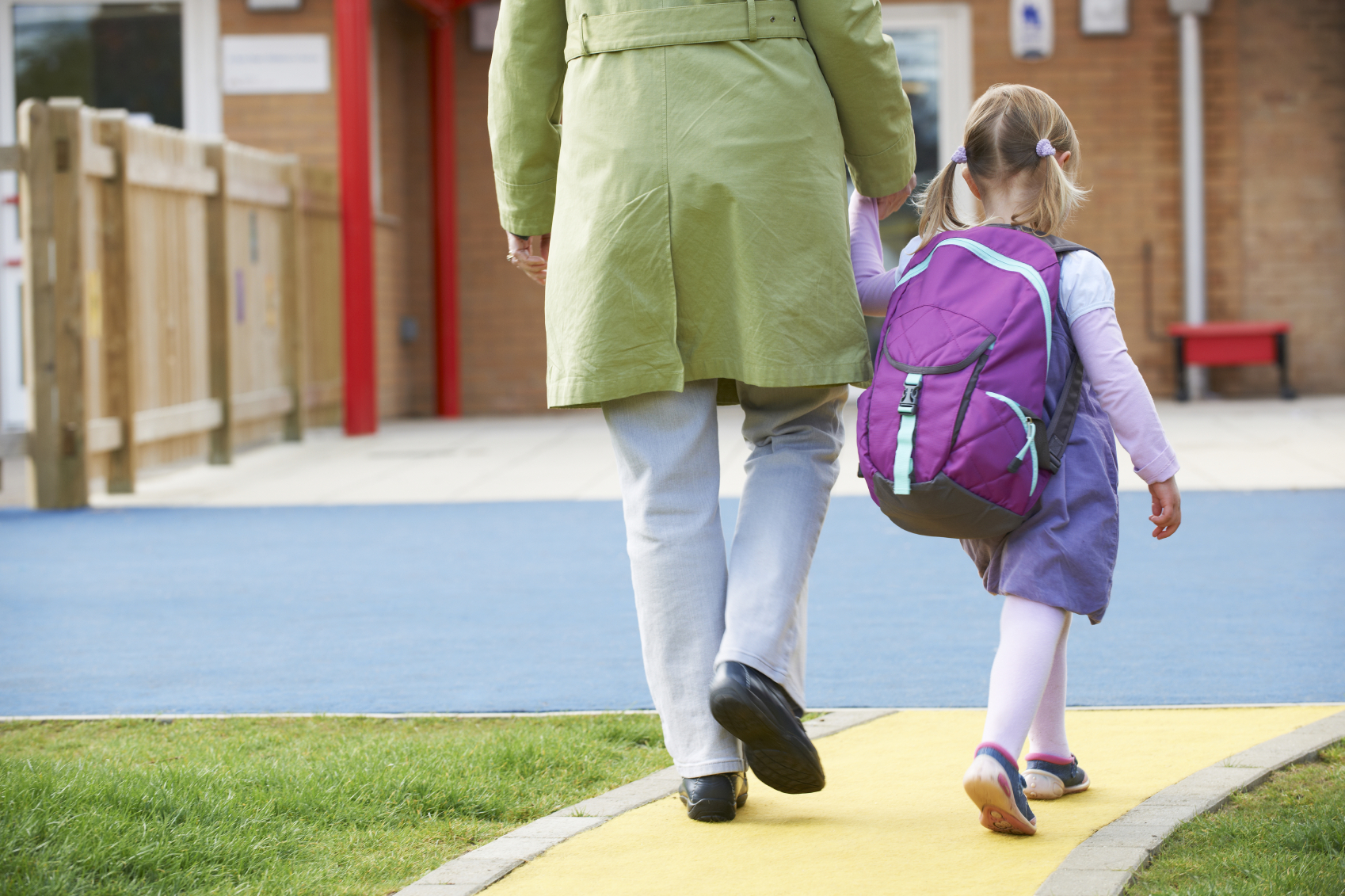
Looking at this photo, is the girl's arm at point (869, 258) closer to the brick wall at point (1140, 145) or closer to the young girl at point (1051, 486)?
the young girl at point (1051, 486)

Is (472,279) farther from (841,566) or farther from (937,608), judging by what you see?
(937,608)

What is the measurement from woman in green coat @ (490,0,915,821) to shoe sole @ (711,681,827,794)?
1 cm

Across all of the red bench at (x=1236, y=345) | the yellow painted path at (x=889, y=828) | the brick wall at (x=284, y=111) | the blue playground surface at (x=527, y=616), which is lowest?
the blue playground surface at (x=527, y=616)

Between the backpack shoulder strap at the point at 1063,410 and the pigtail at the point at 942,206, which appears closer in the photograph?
the backpack shoulder strap at the point at 1063,410

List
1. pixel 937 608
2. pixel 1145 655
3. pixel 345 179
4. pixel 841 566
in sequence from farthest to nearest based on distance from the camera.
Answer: pixel 345 179
pixel 841 566
pixel 937 608
pixel 1145 655

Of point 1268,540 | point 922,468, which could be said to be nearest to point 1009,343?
point 922,468

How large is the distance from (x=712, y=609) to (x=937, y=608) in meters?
2.14

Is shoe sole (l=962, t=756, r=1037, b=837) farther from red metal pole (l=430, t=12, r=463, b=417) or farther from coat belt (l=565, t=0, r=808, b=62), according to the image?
red metal pole (l=430, t=12, r=463, b=417)

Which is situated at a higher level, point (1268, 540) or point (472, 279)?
point (472, 279)

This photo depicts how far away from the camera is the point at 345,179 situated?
1085 cm

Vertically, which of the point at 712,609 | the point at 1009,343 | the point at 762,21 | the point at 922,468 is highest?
the point at 762,21

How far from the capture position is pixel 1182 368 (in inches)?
487

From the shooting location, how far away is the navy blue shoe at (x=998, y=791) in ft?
7.84

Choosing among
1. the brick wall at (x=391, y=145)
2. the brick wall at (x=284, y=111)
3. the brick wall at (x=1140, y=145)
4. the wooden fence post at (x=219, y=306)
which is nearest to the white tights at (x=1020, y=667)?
the wooden fence post at (x=219, y=306)
